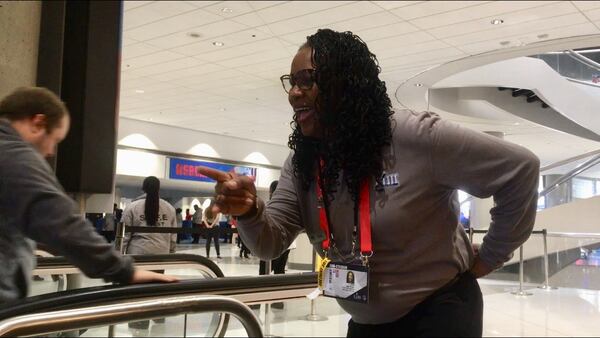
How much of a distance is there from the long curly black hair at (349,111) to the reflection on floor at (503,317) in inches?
96.0

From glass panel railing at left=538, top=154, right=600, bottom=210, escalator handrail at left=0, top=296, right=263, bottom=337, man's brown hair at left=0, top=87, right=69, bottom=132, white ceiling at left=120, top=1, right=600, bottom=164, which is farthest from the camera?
glass panel railing at left=538, top=154, right=600, bottom=210

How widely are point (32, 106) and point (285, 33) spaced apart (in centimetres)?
618

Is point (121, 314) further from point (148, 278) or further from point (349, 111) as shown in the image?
point (349, 111)

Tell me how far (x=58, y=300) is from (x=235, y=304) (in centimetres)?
47

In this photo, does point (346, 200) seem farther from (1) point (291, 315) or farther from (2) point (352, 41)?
(1) point (291, 315)

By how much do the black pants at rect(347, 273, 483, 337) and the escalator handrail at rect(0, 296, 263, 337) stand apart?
0.44 metres

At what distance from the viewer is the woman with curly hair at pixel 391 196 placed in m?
1.22

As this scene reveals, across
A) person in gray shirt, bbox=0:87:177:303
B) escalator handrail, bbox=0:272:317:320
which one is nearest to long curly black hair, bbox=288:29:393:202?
escalator handrail, bbox=0:272:317:320

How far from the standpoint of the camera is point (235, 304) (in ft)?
5.11

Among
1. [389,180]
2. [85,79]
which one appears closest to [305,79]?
[389,180]

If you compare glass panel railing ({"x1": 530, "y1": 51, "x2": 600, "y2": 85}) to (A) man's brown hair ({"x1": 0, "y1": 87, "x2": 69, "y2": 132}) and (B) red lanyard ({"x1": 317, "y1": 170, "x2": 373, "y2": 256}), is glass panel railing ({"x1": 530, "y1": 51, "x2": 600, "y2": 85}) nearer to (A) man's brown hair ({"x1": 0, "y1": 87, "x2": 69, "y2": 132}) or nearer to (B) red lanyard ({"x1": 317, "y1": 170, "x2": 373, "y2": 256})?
(A) man's brown hair ({"x1": 0, "y1": 87, "x2": 69, "y2": 132})

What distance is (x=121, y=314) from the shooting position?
1.36 m

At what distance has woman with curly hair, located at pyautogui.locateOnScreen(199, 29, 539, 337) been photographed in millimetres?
1221

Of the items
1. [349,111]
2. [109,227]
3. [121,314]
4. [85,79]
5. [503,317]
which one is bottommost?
[503,317]
